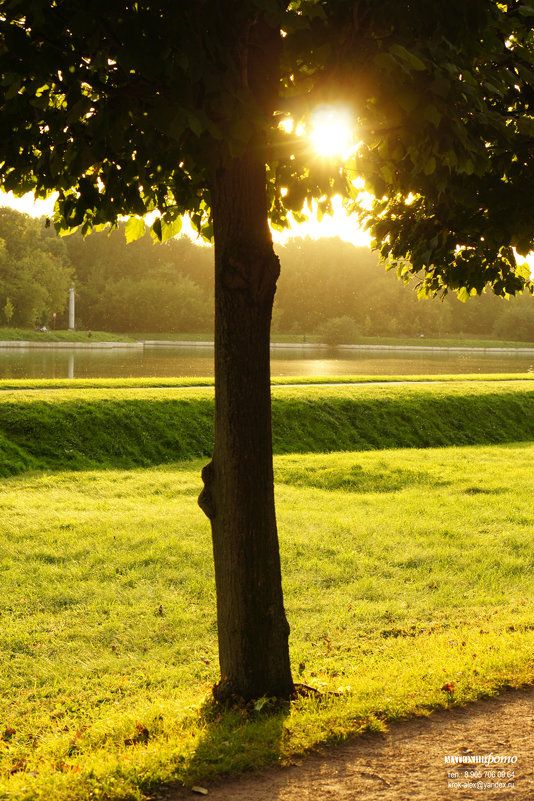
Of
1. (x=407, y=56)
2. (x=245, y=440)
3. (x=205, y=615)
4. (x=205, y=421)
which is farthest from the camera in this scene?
(x=205, y=421)

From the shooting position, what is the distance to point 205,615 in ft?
21.7

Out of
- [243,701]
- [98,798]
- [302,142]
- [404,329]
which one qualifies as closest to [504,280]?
[302,142]

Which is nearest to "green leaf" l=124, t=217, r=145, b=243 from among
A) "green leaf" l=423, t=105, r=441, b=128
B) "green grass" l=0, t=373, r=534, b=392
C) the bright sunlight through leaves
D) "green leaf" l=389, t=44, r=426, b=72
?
the bright sunlight through leaves

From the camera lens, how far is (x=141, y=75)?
128 inches

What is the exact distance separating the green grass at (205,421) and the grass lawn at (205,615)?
4.50 ft

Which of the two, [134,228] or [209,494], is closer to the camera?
[209,494]

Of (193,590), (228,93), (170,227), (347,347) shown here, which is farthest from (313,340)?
(228,93)

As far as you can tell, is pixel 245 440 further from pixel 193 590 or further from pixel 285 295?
pixel 285 295

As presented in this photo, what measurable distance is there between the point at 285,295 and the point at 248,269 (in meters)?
83.5

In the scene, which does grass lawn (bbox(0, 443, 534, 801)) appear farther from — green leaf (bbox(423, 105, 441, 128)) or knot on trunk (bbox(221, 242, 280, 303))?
green leaf (bbox(423, 105, 441, 128))

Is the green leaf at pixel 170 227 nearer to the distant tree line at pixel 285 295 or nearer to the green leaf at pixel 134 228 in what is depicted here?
the green leaf at pixel 134 228

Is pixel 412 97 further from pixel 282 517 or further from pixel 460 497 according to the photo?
pixel 460 497

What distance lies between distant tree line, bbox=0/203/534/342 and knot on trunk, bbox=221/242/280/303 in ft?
200

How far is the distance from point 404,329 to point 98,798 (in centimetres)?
8307
